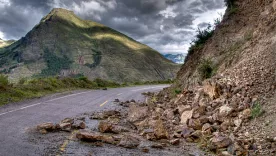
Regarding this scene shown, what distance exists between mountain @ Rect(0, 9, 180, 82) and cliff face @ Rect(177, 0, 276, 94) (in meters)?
71.3

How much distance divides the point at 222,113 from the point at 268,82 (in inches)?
76.0

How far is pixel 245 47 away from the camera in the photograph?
40.4ft

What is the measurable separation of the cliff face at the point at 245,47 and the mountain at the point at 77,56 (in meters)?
71.3

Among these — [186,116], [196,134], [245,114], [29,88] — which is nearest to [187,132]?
[196,134]

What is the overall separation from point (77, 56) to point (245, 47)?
9650 cm

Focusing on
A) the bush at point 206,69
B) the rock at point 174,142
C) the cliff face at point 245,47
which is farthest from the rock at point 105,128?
the bush at point 206,69

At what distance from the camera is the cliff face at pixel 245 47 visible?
9.71 m

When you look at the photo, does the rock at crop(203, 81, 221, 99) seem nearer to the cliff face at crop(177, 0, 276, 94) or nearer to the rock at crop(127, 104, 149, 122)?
the cliff face at crop(177, 0, 276, 94)

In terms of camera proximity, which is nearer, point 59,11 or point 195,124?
point 195,124

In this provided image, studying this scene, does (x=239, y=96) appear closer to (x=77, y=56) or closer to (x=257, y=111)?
(x=257, y=111)

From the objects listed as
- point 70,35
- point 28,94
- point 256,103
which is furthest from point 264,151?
point 70,35

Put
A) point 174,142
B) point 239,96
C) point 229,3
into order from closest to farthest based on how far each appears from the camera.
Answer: point 174,142
point 239,96
point 229,3

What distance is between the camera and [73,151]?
6582 mm

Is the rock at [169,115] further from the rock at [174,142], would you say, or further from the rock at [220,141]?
the rock at [220,141]
